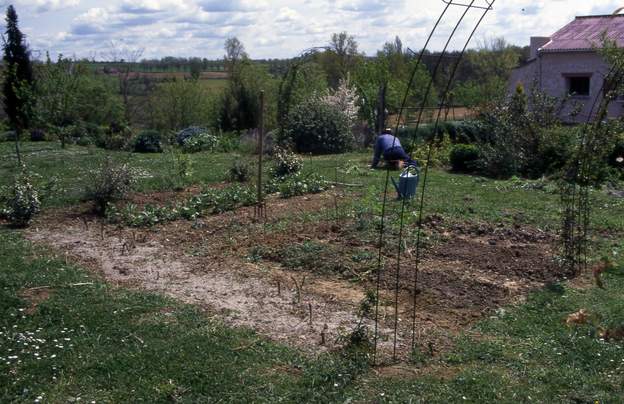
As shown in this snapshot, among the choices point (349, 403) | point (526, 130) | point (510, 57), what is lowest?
point (349, 403)

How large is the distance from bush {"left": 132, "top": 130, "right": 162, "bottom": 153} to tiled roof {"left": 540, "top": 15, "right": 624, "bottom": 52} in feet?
56.7

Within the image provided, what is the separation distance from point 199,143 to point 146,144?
154 cm

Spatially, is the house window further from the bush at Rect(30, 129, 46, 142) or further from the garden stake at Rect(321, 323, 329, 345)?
the garden stake at Rect(321, 323, 329, 345)

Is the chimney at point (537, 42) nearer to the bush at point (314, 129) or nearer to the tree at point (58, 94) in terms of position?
the bush at point (314, 129)

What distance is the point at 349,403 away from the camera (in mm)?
4328

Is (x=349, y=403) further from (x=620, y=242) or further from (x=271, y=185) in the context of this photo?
(x=271, y=185)

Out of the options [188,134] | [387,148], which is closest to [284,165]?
[387,148]

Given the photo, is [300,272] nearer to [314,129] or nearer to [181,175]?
[181,175]

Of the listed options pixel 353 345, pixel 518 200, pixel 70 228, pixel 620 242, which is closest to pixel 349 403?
pixel 353 345

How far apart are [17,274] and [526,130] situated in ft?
35.4

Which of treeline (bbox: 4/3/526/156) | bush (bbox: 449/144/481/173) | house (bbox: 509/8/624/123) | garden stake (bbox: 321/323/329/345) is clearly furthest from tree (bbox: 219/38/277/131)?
garden stake (bbox: 321/323/329/345)

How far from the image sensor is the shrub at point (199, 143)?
64.9 feet

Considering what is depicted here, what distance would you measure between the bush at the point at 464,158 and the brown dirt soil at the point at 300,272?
6085 millimetres

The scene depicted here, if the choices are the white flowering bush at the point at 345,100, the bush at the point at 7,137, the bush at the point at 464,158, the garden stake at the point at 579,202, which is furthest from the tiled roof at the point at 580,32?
the garden stake at the point at 579,202
